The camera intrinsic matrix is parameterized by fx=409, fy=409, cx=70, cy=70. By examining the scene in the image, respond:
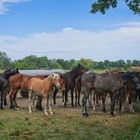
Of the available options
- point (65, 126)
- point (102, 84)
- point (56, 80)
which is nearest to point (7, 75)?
point (56, 80)

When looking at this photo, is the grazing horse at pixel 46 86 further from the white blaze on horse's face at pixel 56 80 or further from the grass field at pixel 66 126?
the grass field at pixel 66 126

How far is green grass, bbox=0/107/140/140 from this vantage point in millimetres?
11711

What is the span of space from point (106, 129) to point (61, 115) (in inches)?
149

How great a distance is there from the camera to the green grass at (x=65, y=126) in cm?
1171

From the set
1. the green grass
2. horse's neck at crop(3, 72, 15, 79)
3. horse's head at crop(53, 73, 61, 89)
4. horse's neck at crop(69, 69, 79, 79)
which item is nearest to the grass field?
the green grass

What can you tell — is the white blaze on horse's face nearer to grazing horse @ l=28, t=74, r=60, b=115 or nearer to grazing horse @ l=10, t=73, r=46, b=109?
grazing horse @ l=28, t=74, r=60, b=115

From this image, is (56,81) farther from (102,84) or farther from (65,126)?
(65,126)

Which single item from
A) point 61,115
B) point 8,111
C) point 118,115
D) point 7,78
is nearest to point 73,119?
point 61,115

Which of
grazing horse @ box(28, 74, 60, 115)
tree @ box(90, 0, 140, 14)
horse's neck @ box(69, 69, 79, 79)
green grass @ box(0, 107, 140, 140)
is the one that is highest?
tree @ box(90, 0, 140, 14)

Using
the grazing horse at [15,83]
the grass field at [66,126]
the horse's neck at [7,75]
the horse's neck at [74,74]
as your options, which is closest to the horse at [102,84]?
the grass field at [66,126]

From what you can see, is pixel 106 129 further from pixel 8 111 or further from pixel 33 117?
pixel 8 111

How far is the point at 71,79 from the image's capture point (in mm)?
20625

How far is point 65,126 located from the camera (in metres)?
13.5

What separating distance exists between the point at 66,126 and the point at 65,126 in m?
0.03
